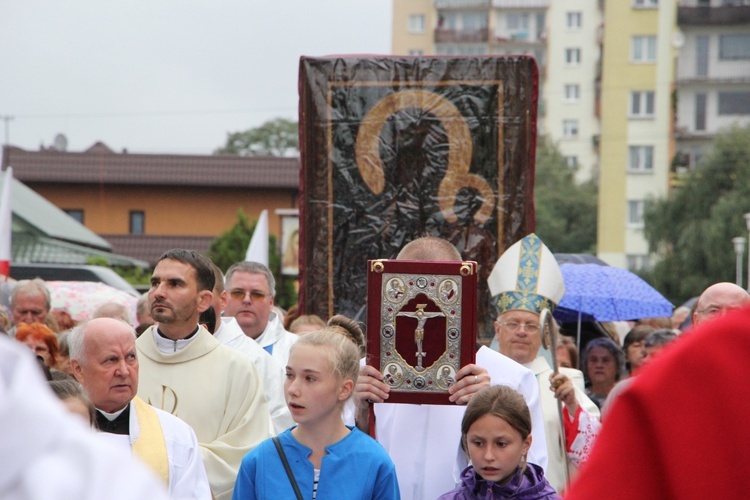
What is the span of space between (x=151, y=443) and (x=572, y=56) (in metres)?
70.9

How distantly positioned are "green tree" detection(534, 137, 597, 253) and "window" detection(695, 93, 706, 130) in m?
8.91

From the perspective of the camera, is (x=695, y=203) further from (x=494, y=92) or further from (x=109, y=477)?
(x=109, y=477)

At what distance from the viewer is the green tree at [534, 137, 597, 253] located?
62562mm

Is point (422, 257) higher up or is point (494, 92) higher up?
point (494, 92)

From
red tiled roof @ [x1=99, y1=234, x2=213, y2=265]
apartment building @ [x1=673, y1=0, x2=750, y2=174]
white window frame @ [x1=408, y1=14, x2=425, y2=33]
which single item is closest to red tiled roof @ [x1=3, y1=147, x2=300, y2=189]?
red tiled roof @ [x1=99, y1=234, x2=213, y2=265]

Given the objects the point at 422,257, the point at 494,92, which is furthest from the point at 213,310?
the point at 494,92

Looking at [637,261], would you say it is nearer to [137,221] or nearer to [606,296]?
[137,221]

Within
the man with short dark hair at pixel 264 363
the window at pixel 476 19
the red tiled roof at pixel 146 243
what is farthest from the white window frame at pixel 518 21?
the man with short dark hair at pixel 264 363

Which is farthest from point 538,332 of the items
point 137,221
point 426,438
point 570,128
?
point 570,128

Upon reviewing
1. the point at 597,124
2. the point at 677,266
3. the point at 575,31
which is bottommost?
the point at 677,266

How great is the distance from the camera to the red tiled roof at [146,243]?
1693 inches

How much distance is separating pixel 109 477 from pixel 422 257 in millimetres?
4306

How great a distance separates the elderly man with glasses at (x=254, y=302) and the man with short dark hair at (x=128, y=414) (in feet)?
9.89

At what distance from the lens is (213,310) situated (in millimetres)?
6785
